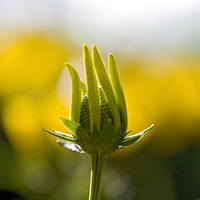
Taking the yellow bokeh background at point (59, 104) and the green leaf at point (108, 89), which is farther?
the yellow bokeh background at point (59, 104)

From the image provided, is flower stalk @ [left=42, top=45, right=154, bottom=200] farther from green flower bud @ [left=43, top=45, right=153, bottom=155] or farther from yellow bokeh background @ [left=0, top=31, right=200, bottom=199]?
yellow bokeh background @ [left=0, top=31, right=200, bottom=199]

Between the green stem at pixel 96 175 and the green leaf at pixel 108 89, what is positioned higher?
the green leaf at pixel 108 89

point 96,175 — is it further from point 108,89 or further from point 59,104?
point 59,104

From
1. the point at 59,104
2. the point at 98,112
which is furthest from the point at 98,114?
the point at 59,104

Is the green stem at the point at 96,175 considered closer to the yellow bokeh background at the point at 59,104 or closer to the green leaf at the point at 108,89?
the green leaf at the point at 108,89

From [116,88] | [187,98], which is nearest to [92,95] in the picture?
[116,88]

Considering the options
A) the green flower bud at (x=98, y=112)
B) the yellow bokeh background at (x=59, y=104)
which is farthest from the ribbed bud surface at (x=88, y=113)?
the yellow bokeh background at (x=59, y=104)

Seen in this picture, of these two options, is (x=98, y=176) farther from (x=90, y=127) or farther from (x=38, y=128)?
(x=38, y=128)
